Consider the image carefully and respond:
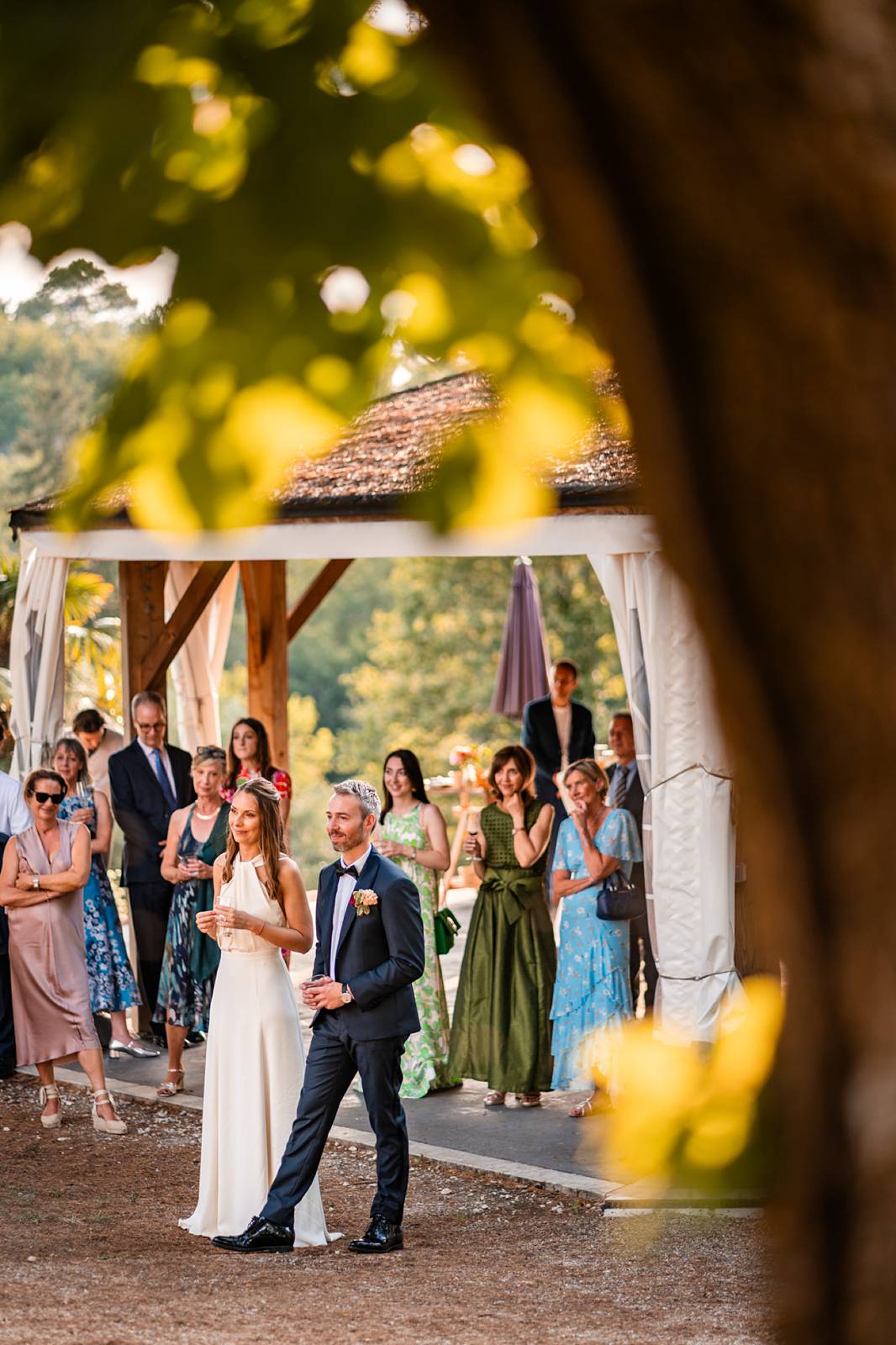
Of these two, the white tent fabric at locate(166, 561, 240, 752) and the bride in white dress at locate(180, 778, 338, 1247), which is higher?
the white tent fabric at locate(166, 561, 240, 752)

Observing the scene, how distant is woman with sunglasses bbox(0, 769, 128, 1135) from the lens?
8.73 metres

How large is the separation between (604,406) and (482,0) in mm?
943

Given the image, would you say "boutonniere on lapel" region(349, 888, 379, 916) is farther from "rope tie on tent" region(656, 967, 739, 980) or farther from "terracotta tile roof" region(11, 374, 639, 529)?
"rope tie on tent" region(656, 967, 739, 980)

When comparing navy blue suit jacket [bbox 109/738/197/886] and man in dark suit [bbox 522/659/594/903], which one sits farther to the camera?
man in dark suit [bbox 522/659/594/903]

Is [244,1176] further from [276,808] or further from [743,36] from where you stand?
[743,36]

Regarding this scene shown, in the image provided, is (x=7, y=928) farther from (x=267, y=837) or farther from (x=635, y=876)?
(x=635, y=876)

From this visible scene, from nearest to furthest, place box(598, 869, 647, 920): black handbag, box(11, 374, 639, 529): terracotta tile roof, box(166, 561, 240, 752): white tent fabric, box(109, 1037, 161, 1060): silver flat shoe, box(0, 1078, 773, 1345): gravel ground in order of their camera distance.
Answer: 1. box(0, 1078, 773, 1345): gravel ground
2. box(11, 374, 639, 529): terracotta tile roof
3. box(598, 869, 647, 920): black handbag
4. box(109, 1037, 161, 1060): silver flat shoe
5. box(166, 561, 240, 752): white tent fabric

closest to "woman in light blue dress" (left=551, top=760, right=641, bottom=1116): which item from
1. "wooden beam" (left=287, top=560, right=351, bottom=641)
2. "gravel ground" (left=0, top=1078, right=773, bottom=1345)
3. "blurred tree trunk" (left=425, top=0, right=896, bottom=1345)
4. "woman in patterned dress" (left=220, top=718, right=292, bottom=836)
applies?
"gravel ground" (left=0, top=1078, right=773, bottom=1345)

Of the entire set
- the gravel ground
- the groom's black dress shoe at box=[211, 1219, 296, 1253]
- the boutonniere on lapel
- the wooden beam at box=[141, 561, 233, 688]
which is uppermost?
the wooden beam at box=[141, 561, 233, 688]

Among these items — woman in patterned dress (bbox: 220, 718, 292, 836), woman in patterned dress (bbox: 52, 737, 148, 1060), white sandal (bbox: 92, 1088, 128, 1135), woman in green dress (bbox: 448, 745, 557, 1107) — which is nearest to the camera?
white sandal (bbox: 92, 1088, 128, 1135)

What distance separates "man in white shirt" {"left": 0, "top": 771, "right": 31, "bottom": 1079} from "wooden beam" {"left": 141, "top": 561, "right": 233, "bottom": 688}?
5.22 ft

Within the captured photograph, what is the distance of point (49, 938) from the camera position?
882cm

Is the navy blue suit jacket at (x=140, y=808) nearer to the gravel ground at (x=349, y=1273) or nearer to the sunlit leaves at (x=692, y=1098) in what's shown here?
the gravel ground at (x=349, y=1273)

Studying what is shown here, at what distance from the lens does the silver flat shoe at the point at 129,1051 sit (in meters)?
10.4
